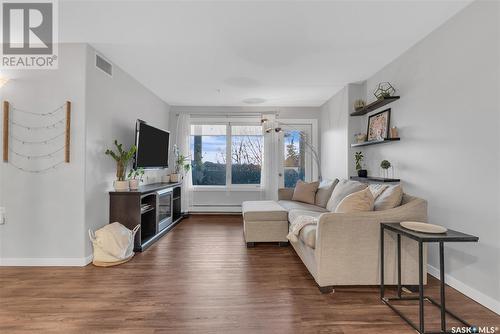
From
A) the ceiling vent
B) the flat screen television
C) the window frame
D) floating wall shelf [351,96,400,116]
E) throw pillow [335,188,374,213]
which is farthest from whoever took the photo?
the window frame

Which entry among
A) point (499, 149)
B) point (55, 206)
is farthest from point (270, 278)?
point (55, 206)

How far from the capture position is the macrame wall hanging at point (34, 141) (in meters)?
2.84

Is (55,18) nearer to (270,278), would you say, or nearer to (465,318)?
(270,278)

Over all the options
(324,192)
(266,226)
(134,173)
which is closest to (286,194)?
(324,192)

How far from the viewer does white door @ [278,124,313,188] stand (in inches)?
235

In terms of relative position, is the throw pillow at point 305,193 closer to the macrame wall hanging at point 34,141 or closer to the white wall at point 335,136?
the white wall at point 335,136

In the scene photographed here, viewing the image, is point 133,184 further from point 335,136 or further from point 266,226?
point 335,136

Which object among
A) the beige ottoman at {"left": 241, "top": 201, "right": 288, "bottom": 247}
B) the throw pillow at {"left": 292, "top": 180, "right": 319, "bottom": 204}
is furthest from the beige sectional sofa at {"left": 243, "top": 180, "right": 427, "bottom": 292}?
the throw pillow at {"left": 292, "top": 180, "right": 319, "bottom": 204}

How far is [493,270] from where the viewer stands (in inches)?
77.1

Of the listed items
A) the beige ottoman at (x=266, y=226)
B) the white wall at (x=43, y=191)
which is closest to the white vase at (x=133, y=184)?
the white wall at (x=43, y=191)

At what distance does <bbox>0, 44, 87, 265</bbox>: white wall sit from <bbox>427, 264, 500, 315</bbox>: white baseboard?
3737 mm

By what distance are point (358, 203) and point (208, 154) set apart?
4185 millimetres

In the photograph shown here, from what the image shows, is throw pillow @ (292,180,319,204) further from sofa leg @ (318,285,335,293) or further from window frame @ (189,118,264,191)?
sofa leg @ (318,285,335,293)

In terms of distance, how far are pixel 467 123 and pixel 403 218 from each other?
974 millimetres
